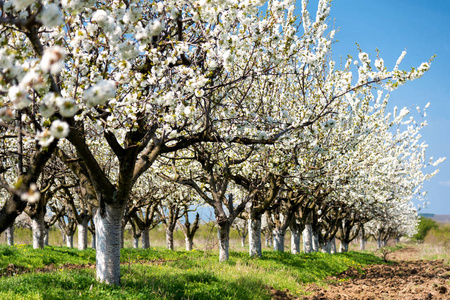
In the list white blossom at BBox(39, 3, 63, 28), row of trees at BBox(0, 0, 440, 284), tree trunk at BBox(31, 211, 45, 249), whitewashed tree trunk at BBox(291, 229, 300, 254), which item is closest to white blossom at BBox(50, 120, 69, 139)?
row of trees at BBox(0, 0, 440, 284)

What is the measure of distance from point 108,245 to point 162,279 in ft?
7.02

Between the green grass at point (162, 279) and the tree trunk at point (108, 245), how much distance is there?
0.27m

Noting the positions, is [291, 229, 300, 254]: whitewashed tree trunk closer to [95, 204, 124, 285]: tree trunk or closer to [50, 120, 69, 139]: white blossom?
[95, 204, 124, 285]: tree trunk

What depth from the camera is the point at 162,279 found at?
9367 millimetres

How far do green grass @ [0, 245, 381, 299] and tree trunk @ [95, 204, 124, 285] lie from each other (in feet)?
0.89

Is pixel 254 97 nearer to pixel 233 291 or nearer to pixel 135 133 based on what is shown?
pixel 135 133

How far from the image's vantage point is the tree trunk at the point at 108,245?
7.95 m

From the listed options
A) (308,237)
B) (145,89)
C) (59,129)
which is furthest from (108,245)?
(308,237)

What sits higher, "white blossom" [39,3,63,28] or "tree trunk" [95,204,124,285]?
"white blossom" [39,3,63,28]

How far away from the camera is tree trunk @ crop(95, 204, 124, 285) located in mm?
7953

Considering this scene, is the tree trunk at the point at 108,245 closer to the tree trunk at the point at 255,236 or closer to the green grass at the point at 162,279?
the green grass at the point at 162,279

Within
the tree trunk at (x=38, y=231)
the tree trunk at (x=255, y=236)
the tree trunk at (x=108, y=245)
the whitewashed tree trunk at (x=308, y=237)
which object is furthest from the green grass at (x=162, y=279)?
the whitewashed tree trunk at (x=308, y=237)

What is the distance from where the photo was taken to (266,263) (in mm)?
14602

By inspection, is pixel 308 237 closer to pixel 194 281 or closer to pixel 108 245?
pixel 194 281
